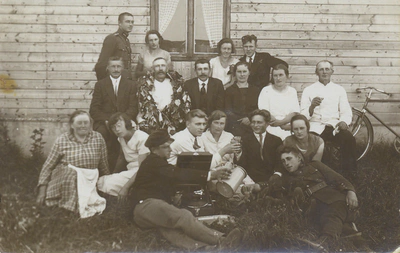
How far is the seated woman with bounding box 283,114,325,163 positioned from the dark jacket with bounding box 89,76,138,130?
1.57m

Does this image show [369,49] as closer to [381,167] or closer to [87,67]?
[381,167]

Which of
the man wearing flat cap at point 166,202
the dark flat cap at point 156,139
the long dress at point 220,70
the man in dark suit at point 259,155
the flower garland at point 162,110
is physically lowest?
the man wearing flat cap at point 166,202

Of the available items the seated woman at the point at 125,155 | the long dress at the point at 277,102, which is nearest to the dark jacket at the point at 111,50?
the seated woman at the point at 125,155

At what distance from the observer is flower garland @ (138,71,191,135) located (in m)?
4.47

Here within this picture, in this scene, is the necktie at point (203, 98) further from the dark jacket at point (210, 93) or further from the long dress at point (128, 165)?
the long dress at point (128, 165)

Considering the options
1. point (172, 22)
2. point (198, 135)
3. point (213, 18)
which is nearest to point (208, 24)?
point (213, 18)

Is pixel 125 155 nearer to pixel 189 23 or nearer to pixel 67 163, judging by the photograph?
pixel 67 163

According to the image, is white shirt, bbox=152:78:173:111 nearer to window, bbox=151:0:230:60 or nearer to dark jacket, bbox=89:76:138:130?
dark jacket, bbox=89:76:138:130

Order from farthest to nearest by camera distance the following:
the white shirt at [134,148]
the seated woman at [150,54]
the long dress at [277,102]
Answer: the seated woman at [150,54]
the long dress at [277,102]
the white shirt at [134,148]

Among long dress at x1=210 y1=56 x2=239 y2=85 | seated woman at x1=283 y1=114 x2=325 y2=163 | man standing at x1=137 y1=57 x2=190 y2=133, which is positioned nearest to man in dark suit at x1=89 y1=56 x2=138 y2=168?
man standing at x1=137 y1=57 x2=190 y2=133

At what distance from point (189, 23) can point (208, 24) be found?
22 cm

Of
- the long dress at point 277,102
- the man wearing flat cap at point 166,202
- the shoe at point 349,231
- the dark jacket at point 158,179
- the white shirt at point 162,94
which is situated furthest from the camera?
the long dress at point 277,102

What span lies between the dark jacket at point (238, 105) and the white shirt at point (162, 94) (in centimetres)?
59

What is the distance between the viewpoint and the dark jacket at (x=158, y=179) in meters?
4.07
